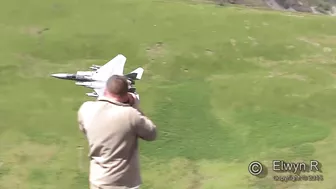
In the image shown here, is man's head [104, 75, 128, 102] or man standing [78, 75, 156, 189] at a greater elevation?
man's head [104, 75, 128, 102]

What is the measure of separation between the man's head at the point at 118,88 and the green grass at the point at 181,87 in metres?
10.6

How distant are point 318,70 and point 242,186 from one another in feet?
40.7

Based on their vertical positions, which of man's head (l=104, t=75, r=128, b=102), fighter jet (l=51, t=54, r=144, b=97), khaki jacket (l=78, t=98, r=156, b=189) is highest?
man's head (l=104, t=75, r=128, b=102)

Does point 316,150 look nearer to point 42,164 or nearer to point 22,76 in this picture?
point 42,164

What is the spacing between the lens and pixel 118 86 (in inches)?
256

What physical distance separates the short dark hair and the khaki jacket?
0.14m

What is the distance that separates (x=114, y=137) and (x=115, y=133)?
0.06 m

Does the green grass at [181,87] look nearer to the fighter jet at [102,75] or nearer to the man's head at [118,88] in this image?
the fighter jet at [102,75]

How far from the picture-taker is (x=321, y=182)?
16.5 metres

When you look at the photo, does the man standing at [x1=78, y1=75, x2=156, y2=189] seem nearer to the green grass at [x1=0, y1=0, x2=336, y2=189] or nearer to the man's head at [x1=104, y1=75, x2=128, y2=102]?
the man's head at [x1=104, y1=75, x2=128, y2=102]

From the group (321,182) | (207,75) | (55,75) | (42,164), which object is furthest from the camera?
(207,75)

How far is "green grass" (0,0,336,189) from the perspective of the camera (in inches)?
714

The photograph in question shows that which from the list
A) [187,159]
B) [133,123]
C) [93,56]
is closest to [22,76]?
[93,56]

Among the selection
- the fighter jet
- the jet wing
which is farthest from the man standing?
the jet wing
